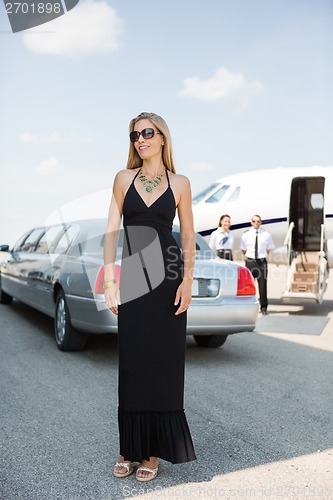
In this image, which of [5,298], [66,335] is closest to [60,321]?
[66,335]

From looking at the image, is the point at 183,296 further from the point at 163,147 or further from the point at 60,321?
the point at 60,321

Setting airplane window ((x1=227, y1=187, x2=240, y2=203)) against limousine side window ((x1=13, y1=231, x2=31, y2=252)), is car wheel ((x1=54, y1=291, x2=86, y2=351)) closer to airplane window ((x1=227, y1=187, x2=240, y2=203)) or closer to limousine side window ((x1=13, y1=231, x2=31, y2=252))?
limousine side window ((x1=13, y1=231, x2=31, y2=252))

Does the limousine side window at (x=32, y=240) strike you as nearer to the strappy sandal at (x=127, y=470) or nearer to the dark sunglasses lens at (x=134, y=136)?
the dark sunglasses lens at (x=134, y=136)

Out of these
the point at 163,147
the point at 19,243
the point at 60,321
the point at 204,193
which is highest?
the point at 204,193

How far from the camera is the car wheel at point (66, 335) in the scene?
6160 mm

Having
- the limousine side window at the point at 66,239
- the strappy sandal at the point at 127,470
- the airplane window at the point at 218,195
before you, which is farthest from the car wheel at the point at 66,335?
the airplane window at the point at 218,195

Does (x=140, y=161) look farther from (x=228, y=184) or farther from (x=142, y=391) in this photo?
(x=228, y=184)

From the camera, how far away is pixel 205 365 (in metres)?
5.84

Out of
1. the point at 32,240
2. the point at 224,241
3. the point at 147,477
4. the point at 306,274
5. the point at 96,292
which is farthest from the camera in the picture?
the point at 306,274

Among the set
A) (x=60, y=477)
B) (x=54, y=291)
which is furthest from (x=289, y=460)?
(x=54, y=291)

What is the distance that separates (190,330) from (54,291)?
5.91ft

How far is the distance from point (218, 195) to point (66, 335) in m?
7.40

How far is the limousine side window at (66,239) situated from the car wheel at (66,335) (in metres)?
0.65

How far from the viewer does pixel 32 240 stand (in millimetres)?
8750
